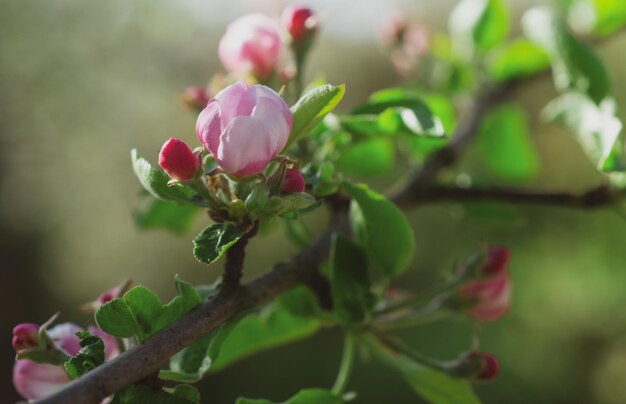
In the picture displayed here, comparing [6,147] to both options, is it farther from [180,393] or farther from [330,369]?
[180,393]

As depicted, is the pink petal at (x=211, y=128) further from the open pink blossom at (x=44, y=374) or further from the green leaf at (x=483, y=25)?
the green leaf at (x=483, y=25)

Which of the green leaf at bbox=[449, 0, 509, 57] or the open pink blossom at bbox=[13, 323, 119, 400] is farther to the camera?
the green leaf at bbox=[449, 0, 509, 57]

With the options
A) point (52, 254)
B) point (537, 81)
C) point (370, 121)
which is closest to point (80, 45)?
point (52, 254)

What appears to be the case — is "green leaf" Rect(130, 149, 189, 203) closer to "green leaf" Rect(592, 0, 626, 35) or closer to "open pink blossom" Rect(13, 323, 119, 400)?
"open pink blossom" Rect(13, 323, 119, 400)

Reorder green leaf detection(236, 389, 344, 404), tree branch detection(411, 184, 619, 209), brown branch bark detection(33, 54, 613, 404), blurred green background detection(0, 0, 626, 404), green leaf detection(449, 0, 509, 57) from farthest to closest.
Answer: blurred green background detection(0, 0, 626, 404) → green leaf detection(449, 0, 509, 57) → tree branch detection(411, 184, 619, 209) → green leaf detection(236, 389, 344, 404) → brown branch bark detection(33, 54, 613, 404)

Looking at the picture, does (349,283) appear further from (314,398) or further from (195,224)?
(195,224)

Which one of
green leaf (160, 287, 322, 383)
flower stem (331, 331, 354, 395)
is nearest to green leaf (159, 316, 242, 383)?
green leaf (160, 287, 322, 383)
